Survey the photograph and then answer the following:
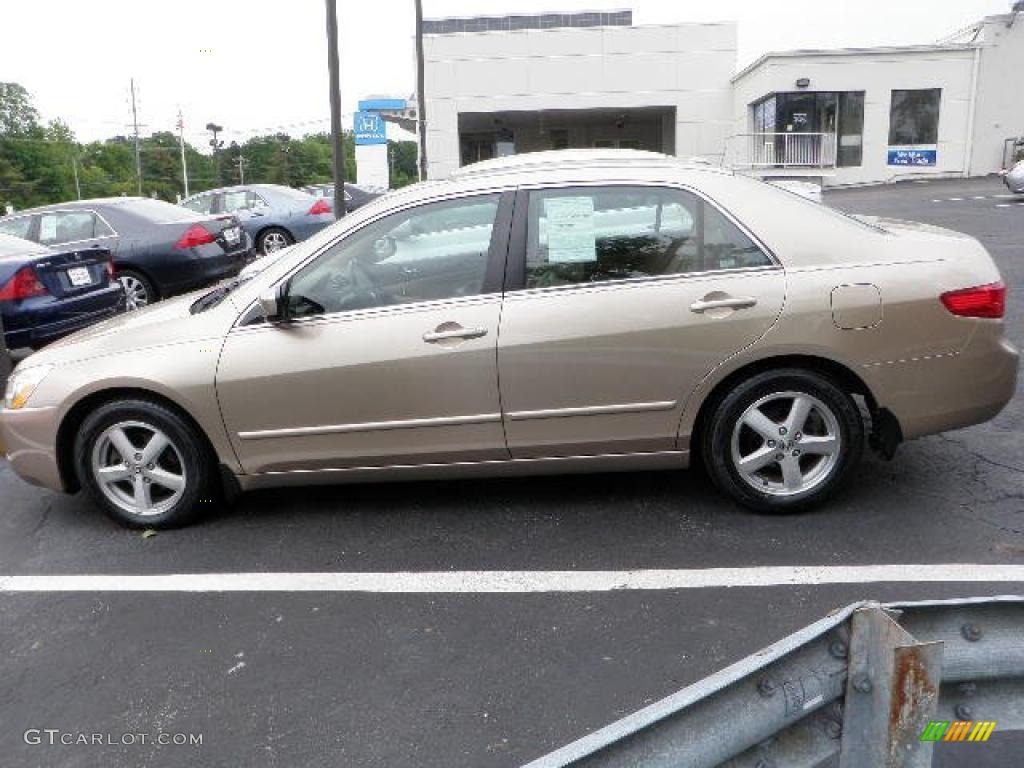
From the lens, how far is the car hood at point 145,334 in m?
4.22

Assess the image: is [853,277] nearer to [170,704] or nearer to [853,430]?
[853,430]

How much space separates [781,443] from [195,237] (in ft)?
28.5


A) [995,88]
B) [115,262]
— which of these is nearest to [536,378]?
[115,262]

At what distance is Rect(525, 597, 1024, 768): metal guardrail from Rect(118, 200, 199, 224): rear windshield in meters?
10.6

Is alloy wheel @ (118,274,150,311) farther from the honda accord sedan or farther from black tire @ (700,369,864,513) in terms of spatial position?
black tire @ (700,369,864,513)

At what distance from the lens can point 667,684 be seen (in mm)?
2889

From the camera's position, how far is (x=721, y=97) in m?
35.1

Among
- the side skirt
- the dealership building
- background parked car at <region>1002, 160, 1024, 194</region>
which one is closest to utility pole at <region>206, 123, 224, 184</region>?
the dealership building

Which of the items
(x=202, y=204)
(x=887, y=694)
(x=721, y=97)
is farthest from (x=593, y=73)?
(x=887, y=694)

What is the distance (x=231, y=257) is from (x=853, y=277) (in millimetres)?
9039

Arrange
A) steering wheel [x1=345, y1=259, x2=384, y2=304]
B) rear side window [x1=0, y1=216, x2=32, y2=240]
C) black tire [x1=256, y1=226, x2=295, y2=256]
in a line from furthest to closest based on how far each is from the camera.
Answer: black tire [x1=256, y1=226, x2=295, y2=256] < rear side window [x1=0, y1=216, x2=32, y2=240] < steering wheel [x1=345, y1=259, x2=384, y2=304]

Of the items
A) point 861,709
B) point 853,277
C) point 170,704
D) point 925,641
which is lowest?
point 170,704

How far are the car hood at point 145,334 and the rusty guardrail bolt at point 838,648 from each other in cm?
331

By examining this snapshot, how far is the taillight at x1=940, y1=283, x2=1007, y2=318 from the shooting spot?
392 centimetres
